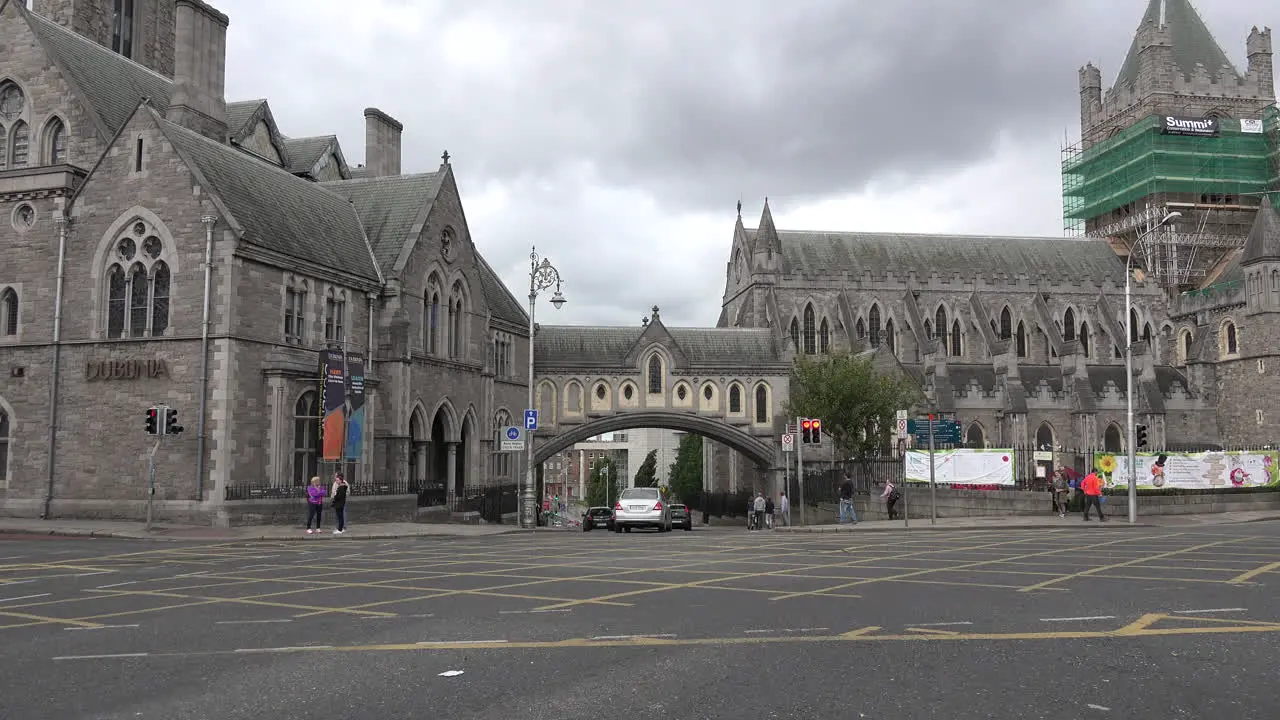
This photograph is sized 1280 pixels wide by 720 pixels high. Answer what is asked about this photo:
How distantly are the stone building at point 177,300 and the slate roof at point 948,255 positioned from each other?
3486 cm

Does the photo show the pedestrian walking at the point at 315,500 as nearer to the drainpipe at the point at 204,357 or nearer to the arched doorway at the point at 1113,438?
the drainpipe at the point at 204,357

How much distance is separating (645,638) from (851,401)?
36.4 m

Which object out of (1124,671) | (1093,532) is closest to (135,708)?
(1124,671)

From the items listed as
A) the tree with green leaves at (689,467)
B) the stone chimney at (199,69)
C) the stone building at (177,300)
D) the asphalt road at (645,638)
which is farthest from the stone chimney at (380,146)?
the tree with green leaves at (689,467)

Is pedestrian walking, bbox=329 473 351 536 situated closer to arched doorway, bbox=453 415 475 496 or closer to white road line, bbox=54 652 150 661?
arched doorway, bbox=453 415 475 496

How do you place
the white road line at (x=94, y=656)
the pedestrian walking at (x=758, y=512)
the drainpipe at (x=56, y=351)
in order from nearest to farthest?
the white road line at (x=94, y=656) < the drainpipe at (x=56, y=351) < the pedestrian walking at (x=758, y=512)

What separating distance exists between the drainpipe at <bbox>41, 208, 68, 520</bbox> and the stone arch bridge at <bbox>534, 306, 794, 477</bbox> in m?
21.5

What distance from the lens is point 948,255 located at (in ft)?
214

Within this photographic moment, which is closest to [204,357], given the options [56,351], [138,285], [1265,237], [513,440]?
[138,285]

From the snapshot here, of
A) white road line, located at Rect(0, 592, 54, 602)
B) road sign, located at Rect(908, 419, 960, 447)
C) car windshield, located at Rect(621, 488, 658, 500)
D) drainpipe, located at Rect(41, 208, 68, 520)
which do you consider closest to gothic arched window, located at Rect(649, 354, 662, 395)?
road sign, located at Rect(908, 419, 960, 447)

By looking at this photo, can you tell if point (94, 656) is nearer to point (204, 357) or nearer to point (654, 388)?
point (204, 357)

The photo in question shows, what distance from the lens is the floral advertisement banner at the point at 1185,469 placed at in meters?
31.9

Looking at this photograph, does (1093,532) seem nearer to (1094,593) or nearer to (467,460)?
(1094,593)

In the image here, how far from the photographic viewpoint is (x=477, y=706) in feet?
21.6
